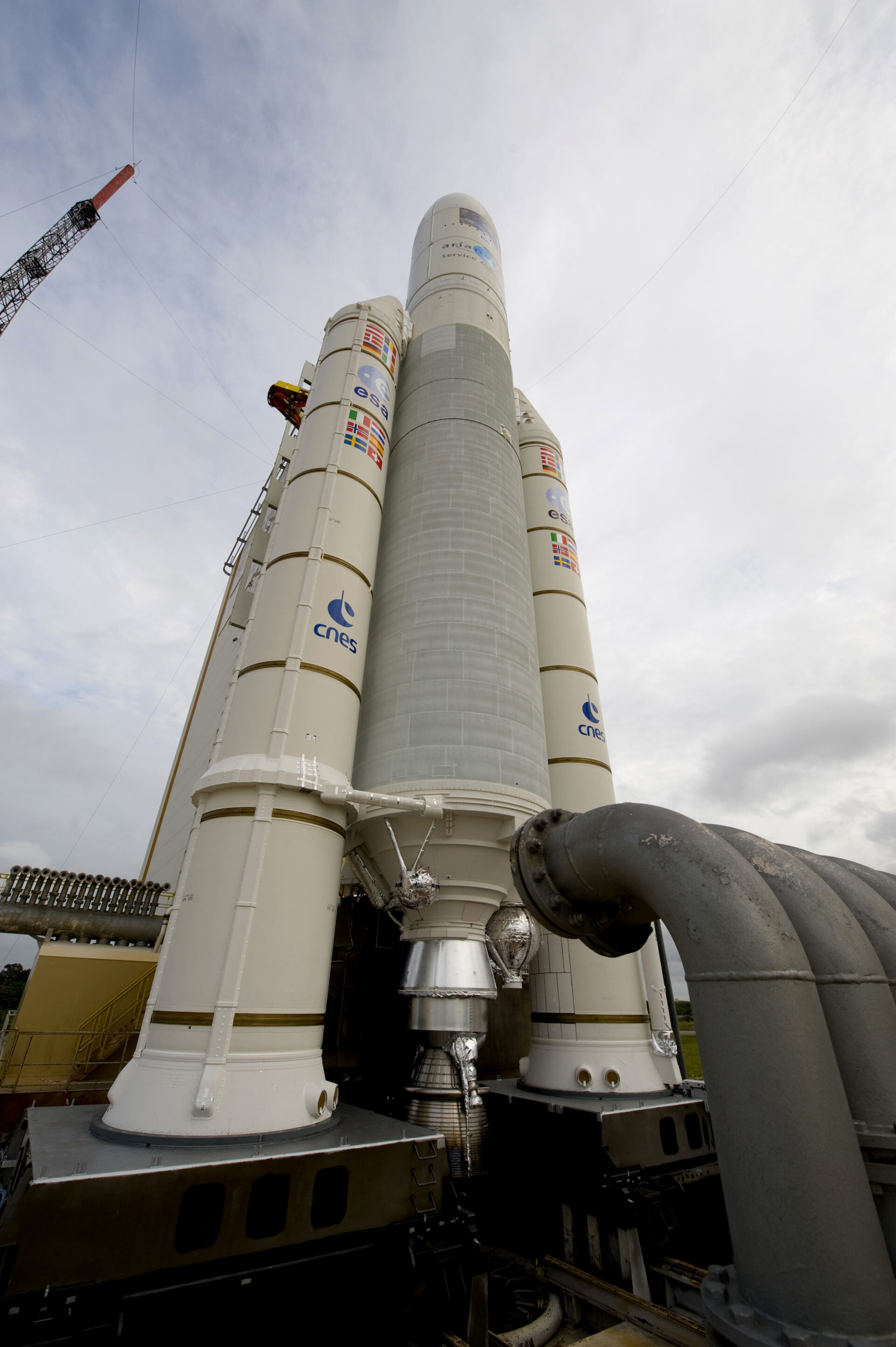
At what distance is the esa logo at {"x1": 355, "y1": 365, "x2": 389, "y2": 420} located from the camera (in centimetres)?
1188

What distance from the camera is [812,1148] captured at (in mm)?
2434

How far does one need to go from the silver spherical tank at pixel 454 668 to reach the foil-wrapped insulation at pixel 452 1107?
0.27 metres

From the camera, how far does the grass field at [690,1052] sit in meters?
20.0

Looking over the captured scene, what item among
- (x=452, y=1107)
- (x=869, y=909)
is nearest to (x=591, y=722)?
(x=452, y=1107)

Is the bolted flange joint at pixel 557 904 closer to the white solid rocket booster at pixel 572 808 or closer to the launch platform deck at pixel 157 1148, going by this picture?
the white solid rocket booster at pixel 572 808

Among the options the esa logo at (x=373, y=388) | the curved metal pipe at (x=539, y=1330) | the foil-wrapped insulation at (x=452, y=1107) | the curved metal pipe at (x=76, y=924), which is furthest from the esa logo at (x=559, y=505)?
the curved metal pipe at (x=539, y=1330)

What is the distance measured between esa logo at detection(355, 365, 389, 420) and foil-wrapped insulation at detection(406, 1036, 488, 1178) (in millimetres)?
10799

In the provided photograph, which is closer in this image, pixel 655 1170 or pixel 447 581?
pixel 655 1170

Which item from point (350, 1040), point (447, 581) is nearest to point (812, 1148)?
point (447, 581)

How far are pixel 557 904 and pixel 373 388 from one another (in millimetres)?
10894

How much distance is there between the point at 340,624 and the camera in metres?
9.12

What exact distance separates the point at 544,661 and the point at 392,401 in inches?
250

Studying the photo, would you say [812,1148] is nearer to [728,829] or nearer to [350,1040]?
[728,829]

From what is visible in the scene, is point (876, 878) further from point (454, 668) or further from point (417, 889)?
point (454, 668)
